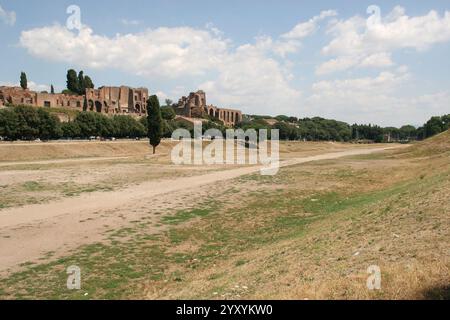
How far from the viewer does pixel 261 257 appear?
1254cm

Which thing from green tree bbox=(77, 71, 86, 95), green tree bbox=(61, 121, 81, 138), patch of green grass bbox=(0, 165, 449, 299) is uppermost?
green tree bbox=(77, 71, 86, 95)

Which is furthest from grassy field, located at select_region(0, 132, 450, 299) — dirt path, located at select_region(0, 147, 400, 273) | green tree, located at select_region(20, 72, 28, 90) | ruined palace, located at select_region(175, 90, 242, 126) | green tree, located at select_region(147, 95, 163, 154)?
ruined palace, located at select_region(175, 90, 242, 126)

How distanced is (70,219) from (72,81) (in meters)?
134

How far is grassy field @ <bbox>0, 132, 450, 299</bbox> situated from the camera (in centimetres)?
842

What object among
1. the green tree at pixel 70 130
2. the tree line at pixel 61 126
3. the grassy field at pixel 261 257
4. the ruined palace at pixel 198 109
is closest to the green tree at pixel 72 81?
the tree line at pixel 61 126

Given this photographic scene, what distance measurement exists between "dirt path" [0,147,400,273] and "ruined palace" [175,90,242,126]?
149 metres

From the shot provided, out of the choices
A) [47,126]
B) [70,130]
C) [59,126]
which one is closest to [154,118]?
[47,126]

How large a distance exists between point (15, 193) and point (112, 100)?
13125cm

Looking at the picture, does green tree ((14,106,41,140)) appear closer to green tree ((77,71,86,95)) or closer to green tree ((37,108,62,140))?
green tree ((37,108,62,140))

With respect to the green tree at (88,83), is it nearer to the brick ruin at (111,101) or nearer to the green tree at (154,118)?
the brick ruin at (111,101)

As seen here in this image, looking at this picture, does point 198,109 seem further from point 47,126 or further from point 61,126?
point 47,126

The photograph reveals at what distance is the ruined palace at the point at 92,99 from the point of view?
113 meters
